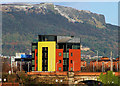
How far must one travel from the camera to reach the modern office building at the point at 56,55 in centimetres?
12000

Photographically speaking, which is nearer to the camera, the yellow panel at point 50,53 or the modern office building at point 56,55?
the yellow panel at point 50,53

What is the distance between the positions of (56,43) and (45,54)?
6148mm

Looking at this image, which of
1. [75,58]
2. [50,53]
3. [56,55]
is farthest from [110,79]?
[50,53]

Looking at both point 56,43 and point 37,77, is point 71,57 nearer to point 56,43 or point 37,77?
point 56,43

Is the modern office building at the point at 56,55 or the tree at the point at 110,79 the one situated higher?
the modern office building at the point at 56,55

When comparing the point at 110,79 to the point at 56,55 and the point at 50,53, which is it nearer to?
the point at 56,55

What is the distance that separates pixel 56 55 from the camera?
122 meters

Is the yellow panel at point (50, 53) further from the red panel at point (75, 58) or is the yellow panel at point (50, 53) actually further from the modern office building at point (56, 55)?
the red panel at point (75, 58)

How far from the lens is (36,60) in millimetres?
121750

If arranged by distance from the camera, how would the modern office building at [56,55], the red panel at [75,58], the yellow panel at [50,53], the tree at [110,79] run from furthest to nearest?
the red panel at [75,58]
the modern office building at [56,55]
the yellow panel at [50,53]
the tree at [110,79]

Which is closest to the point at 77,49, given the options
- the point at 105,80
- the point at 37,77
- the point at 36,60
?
the point at 36,60

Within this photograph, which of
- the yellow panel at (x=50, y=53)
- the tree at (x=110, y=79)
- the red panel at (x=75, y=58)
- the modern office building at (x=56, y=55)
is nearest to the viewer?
the tree at (x=110, y=79)

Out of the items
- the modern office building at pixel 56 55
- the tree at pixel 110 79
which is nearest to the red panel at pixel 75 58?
the modern office building at pixel 56 55

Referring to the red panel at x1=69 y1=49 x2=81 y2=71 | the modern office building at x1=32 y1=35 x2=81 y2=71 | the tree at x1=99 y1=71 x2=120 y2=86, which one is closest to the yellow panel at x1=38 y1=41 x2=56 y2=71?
the modern office building at x1=32 y1=35 x2=81 y2=71
